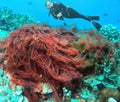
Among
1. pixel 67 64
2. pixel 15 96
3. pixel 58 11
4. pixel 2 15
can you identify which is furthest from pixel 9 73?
pixel 2 15

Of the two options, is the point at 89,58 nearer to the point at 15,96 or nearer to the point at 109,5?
the point at 15,96

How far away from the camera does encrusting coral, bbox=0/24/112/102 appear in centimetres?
467

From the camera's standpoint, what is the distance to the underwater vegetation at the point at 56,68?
467 centimetres

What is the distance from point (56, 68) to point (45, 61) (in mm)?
246

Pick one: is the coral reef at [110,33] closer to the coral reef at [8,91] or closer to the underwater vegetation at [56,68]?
the underwater vegetation at [56,68]

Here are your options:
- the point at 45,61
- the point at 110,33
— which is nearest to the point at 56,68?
the point at 45,61

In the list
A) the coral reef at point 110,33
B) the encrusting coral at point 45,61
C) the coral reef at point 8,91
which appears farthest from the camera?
the coral reef at point 110,33

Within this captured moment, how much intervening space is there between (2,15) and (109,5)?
98.3 metres

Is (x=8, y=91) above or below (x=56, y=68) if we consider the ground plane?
below

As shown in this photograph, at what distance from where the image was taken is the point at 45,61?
15.4 feet

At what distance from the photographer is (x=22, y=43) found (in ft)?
15.6

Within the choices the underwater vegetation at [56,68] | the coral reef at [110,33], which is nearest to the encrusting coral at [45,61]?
the underwater vegetation at [56,68]

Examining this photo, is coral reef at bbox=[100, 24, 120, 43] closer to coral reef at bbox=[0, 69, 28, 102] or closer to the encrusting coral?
the encrusting coral

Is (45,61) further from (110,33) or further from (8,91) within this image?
(110,33)
